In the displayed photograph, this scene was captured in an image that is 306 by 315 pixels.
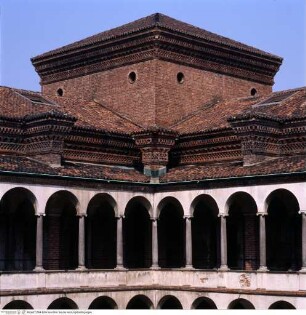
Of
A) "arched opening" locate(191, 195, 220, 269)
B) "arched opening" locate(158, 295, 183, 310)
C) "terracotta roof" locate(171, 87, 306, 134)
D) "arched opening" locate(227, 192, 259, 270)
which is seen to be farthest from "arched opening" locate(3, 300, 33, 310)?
"terracotta roof" locate(171, 87, 306, 134)

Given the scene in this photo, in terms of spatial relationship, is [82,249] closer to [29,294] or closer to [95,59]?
[29,294]

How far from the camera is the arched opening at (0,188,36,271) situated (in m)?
27.1

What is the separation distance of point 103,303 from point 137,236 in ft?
11.2

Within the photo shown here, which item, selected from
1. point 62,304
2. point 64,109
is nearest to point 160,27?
point 64,109

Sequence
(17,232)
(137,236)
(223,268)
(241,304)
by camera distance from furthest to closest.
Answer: (137,236) < (17,232) < (223,268) < (241,304)

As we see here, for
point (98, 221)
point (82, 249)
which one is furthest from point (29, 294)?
point (98, 221)

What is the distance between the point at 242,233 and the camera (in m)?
28.5

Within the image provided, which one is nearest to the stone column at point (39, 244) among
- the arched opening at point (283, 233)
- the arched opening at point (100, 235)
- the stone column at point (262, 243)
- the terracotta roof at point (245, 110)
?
the arched opening at point (100, 235)

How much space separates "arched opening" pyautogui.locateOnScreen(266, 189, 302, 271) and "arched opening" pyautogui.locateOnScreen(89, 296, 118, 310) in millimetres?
5165

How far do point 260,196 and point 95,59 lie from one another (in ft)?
41.0

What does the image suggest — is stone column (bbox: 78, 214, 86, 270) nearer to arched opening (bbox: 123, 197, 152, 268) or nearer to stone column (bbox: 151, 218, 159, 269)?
stone column (bbox: 151, 218, 159, 269)

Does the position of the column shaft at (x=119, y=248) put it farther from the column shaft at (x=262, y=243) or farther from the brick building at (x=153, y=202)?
the column shaft at (x=262, y=243)

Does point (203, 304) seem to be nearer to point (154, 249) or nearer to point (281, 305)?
point (154, 249)

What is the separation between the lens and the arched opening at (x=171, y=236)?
2969 cm
